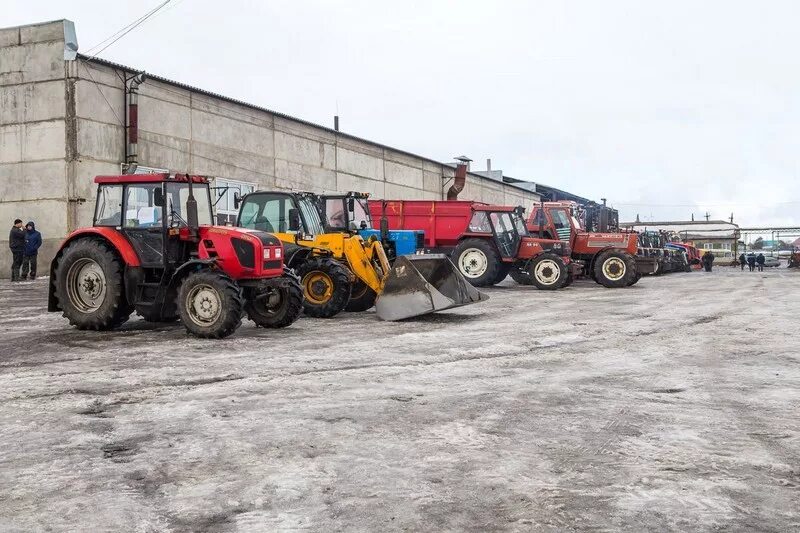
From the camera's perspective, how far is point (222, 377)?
22.4 feet

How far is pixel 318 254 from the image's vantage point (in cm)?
A: 1221

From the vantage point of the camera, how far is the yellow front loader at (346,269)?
11734 mm

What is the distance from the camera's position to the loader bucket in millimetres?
11617

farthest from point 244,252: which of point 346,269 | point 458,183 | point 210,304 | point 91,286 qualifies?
point 458,183

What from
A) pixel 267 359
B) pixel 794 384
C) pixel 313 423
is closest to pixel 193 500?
pixel 313 423

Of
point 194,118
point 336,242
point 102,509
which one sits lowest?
point 102,509

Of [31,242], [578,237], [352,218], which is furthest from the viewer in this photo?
[578,237]

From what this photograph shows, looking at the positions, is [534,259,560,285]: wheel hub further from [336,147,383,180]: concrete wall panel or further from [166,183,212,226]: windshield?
[336,147,383,180]: concrete wall panel

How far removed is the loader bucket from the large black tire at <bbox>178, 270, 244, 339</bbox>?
119 inches

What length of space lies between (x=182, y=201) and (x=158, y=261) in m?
0.83

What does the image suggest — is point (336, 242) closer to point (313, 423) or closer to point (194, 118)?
point (313, 423)

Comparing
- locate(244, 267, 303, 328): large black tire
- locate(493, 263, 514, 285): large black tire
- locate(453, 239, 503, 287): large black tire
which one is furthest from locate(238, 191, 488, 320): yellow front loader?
locate(493, 263, 514, 285): large black tire

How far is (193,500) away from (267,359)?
4.13 meters

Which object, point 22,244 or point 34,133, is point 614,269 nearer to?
point 22,244
